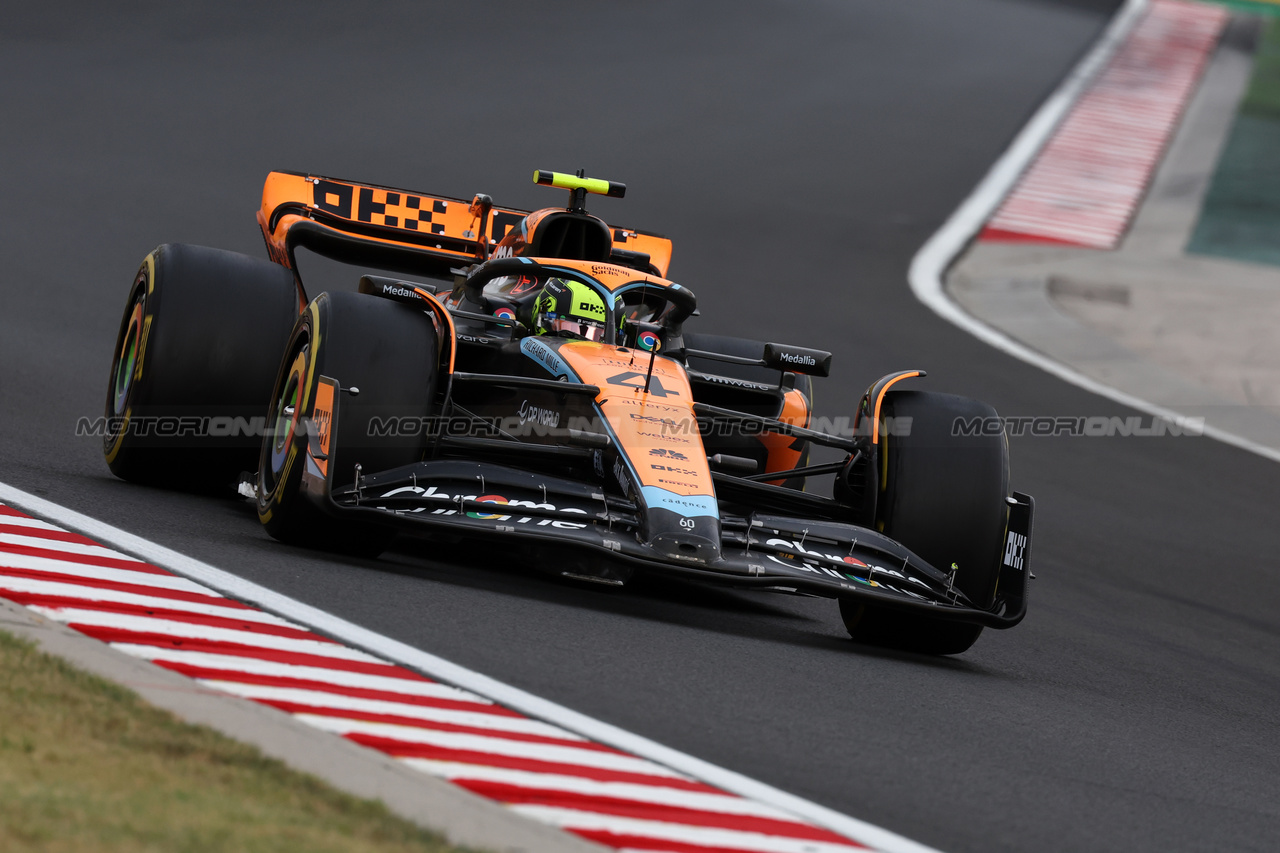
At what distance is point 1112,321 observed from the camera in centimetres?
1847

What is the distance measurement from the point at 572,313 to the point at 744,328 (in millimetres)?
8363

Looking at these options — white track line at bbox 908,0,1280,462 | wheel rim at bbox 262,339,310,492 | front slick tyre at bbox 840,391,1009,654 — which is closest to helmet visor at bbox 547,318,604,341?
wheel rim at bbox 262,339,310,492

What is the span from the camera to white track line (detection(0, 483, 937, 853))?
13.8ft

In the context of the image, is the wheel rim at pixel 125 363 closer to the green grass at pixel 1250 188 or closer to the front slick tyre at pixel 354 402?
the front slick tyre at pixel 354 402

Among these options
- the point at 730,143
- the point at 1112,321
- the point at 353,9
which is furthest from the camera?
the point at 353,9

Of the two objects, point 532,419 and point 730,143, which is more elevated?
point 730,143

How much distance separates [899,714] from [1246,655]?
3.65 meters

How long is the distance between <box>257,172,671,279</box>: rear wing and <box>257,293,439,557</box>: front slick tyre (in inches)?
102

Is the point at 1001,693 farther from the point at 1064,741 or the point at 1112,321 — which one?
the point at 1112,321

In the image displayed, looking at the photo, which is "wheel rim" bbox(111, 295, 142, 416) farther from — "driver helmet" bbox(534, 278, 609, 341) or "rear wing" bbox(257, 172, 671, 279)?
"driver helmet" bbox(534, 278, 609, 341)

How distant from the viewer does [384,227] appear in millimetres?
9930

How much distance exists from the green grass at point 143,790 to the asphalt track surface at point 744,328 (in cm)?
133

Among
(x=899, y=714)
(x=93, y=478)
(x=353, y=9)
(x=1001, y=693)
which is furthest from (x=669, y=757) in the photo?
(x=353, y=9)

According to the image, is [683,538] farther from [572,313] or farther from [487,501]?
[572,313]
